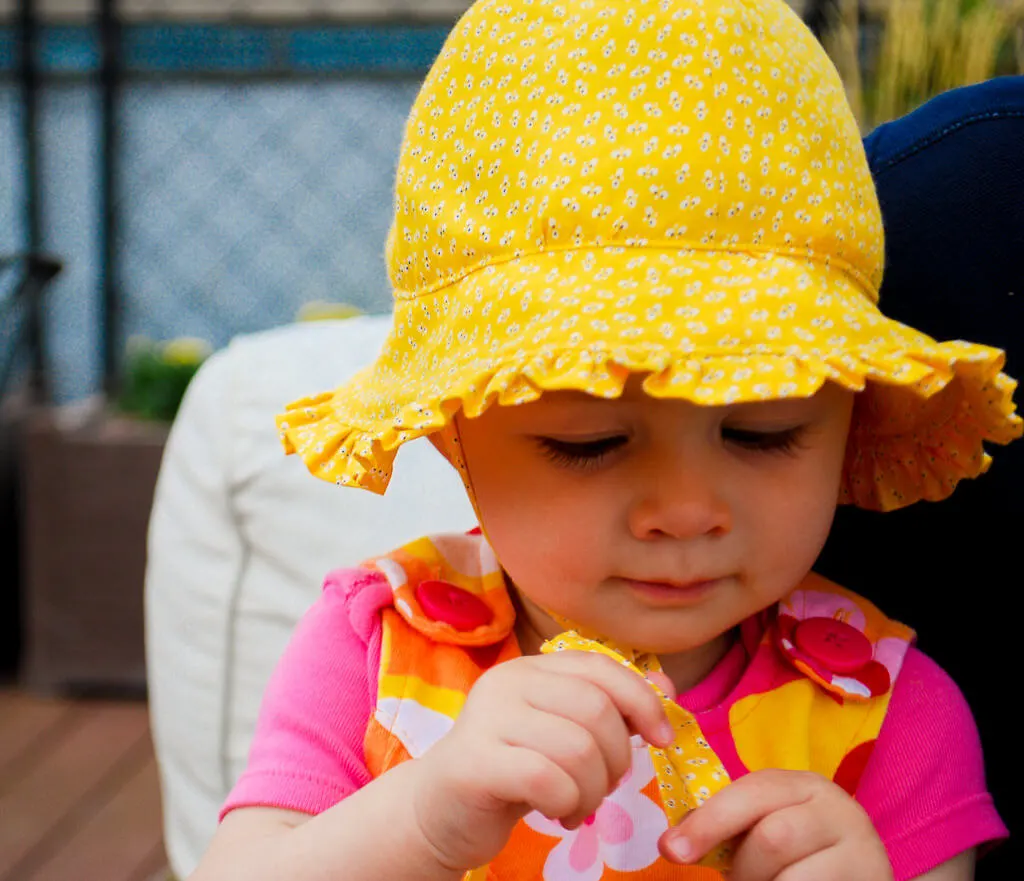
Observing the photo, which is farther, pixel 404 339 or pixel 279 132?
pixel 279 132

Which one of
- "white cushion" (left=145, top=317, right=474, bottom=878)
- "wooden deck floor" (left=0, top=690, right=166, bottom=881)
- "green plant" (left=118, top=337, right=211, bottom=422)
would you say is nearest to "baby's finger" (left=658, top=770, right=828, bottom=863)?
"white cushion" (left=145, top=317, right=474, bottom=878)

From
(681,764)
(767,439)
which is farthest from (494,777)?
(767,439)

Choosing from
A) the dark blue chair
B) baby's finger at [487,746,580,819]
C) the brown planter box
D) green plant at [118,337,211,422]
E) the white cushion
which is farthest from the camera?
green plant at [118,337,211,422]

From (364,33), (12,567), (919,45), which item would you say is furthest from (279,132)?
(919,45)

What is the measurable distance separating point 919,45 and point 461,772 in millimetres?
1859

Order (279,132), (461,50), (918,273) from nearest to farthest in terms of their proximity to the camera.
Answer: (461,50), (918,273), (279,132)

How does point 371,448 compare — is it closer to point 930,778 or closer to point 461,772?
point 461,772

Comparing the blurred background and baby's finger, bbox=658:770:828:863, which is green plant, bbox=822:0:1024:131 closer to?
the blurred background

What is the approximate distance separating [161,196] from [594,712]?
278 cm

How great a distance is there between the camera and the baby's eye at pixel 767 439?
646 mm

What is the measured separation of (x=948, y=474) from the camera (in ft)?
2.43

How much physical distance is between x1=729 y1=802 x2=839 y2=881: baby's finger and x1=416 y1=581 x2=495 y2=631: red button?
227 millimetres

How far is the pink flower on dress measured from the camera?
2.27ft

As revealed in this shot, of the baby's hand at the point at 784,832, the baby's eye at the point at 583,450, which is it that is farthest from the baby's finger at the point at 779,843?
the baby's eye at the point at 583,450
